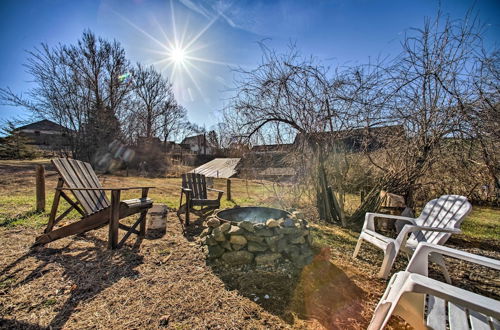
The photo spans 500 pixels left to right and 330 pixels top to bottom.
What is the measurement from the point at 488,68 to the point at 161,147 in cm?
1799

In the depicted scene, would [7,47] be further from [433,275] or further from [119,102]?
[119,102]

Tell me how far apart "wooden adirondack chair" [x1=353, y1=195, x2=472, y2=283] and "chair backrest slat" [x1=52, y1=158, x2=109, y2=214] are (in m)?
3.52

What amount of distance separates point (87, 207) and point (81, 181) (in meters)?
0.43

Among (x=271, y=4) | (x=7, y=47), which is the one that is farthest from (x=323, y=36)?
(x=7, y=47)

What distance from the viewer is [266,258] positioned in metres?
2.37

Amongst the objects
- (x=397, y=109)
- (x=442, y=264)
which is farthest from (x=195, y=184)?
(x=397, y=109)

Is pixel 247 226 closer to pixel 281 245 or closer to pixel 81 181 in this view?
pixel 281 245

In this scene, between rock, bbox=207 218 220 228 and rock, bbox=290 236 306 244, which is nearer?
rock, bbox=290 236 306 244

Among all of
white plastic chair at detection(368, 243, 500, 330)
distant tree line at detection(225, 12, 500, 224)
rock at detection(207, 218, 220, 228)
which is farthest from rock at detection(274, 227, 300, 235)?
distant tree line at detection(225, 12, 500, 224)

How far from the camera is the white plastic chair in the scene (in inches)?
38.7

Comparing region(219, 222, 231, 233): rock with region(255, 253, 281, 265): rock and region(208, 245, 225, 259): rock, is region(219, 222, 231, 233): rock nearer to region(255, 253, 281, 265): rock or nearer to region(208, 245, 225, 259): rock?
region(208, 245, 225, 259): rock

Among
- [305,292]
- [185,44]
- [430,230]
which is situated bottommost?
[305,292]

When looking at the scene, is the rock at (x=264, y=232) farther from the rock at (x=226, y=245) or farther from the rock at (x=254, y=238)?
the rock at (x=226, y=245)

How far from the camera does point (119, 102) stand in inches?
560
